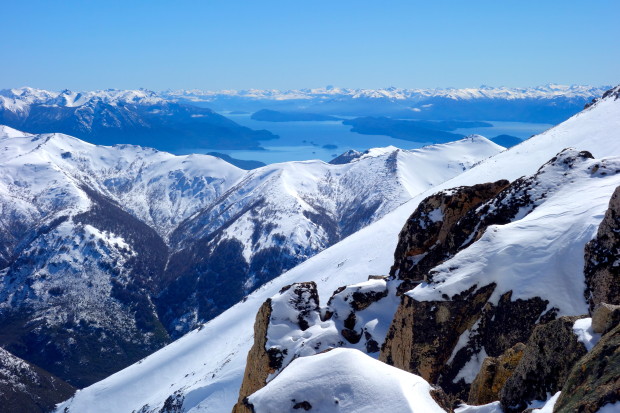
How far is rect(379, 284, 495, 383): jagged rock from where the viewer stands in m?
26.0

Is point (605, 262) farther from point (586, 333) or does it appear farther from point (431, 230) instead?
point (431, 230)

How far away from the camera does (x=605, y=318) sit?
14828 mm

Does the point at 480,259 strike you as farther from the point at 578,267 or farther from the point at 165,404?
the point at 165,404

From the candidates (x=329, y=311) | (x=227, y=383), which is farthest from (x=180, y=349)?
(x=329, y=311)

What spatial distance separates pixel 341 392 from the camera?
17812mm

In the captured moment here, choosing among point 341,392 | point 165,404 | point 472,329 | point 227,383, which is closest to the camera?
point 341,392

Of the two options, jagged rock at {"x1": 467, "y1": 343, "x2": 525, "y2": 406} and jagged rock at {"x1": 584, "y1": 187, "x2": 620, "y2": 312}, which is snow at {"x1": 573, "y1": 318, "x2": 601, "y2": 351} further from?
jagged rock at {"x1": 584, "y1": 187, "x2": 620, "y2": 312}

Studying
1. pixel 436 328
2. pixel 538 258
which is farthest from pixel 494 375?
pixel 538 258

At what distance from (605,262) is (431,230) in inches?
602

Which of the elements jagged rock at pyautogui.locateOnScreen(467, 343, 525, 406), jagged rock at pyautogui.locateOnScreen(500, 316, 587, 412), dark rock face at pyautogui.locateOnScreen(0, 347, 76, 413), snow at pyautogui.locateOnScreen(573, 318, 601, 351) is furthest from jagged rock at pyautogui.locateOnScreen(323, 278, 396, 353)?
dark rock face at pyautogui.locateOnScreen(0, 347, 76, 413)

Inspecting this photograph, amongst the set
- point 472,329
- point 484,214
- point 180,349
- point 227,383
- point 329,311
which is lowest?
point 180,349

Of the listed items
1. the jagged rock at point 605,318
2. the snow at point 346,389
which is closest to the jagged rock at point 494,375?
the snow at point 346,389

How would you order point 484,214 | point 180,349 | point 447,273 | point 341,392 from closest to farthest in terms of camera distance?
1. point 341,392
2. point 447,273
3. point 484,214
4. point 180,349

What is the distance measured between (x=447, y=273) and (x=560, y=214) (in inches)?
337
